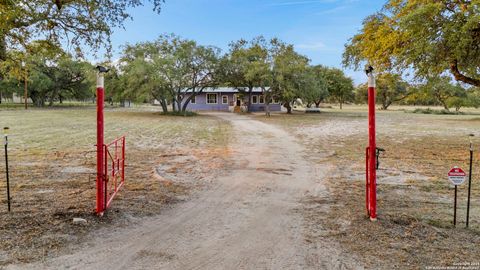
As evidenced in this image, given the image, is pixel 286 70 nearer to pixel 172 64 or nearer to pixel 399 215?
pixel 172 64

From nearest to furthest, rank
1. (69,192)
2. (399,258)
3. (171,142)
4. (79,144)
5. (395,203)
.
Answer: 1. (399,258)
2. (395,203)
3. (69,192)
4. (79,144)
5. (171,142)

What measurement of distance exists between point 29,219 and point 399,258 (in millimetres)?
4591

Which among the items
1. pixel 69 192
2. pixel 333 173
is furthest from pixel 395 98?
pixel 69 192

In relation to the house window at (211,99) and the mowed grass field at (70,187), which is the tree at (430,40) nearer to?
the mowed grass field at (70,187)

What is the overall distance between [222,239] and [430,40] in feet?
26.9

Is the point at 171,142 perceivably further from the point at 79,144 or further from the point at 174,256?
the point at 174,256

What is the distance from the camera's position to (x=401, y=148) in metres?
13.0

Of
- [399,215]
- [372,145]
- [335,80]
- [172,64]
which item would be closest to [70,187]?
[372,145]

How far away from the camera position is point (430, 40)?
30.8 ft

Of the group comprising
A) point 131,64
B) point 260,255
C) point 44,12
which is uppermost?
point 131,64

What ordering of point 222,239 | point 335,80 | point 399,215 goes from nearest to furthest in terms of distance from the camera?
point 222,239 < point 399,215 < point 335,80

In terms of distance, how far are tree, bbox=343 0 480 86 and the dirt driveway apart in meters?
5.19

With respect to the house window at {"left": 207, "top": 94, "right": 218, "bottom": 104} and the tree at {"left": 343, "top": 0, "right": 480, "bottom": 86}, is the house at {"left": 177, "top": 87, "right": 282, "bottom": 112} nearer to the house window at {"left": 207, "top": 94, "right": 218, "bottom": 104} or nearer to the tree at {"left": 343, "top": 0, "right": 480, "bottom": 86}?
the house window at {"left": 207, "top": 94, "right": 218, "bottom": 104}

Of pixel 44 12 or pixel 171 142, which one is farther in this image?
pixel 171 142
